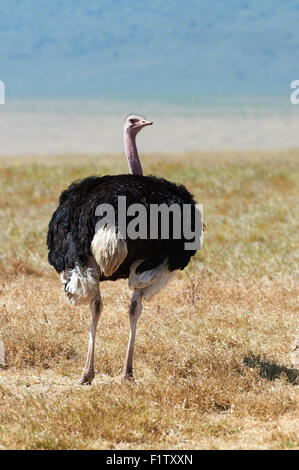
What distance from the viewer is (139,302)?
608 centimetres

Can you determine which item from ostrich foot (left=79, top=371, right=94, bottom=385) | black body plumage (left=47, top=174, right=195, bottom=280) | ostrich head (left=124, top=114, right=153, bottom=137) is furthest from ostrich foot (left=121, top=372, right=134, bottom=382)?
ostrich head (left=124, top=114, right=153, bottom=137)

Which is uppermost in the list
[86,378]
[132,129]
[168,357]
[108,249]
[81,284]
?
[132,129]

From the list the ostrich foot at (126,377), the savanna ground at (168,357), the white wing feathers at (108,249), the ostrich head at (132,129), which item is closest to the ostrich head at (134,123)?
the ostrich head at (132,129)

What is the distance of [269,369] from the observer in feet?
20.4

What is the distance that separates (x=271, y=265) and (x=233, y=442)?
19.3 feet

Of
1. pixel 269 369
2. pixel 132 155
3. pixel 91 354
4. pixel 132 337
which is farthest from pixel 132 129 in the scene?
pixel 269 369

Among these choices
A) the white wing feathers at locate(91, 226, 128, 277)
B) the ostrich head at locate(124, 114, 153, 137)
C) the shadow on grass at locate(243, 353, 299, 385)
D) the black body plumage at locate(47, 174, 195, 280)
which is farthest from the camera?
the ostrich head at locate(124, 114, 153, 137)

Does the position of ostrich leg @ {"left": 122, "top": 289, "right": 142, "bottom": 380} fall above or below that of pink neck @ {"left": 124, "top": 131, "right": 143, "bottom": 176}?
below

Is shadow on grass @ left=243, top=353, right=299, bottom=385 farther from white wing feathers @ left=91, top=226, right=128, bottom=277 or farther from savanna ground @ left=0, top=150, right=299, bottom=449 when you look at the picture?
white wing feathers @ left=91, top=226, right=128, bottom=277

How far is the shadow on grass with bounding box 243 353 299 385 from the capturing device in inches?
239

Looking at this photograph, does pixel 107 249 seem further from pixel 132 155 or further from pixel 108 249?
pixel 132 155

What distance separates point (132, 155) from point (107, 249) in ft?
4.85

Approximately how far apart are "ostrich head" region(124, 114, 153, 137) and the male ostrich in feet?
2.95

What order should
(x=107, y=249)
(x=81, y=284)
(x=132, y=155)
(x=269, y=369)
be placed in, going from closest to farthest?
(x=107, y=249) → (x=81, y=284) → (x=269, y=369) → (x=132, y=155)
